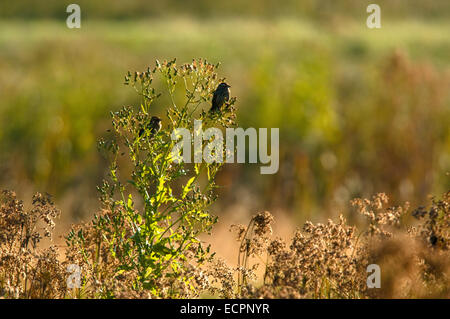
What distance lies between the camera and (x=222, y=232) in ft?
35.7

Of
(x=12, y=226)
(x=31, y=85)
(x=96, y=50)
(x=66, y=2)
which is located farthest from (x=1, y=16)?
(x=12, y=226)

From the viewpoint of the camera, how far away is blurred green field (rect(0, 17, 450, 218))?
1420 cm

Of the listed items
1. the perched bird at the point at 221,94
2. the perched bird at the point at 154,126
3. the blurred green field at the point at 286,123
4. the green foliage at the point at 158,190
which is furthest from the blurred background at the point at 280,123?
the perched bird at the point at 221,94

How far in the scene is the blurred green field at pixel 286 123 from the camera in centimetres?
1420

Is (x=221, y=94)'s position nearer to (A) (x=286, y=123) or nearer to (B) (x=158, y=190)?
(B) (x=158, y=190)

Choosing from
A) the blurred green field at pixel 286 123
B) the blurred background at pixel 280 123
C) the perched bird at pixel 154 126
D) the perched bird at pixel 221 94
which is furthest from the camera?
the blurred green field at pixel 286 123

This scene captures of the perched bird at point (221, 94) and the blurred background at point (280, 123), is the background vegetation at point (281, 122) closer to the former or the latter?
the blurred background at point (280, 123)

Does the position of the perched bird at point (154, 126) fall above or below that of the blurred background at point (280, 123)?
below

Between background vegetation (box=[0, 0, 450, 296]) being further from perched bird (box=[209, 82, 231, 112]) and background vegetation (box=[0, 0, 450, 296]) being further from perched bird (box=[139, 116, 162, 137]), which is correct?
perched bird (box=[209, 82, 231, 112])

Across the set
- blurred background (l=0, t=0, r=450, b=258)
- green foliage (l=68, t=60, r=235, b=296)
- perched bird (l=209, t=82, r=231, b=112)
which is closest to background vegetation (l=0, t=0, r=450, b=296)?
blurred background (l=0, t=0, r=450, b=258)

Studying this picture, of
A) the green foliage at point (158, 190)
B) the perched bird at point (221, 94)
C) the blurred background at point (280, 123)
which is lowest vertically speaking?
the green foliage at point (158, 190)

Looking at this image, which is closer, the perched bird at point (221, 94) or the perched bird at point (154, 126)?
the perched bird at point (221, 94)

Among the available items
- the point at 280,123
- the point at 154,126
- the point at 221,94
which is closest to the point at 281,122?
the point at 280,123
